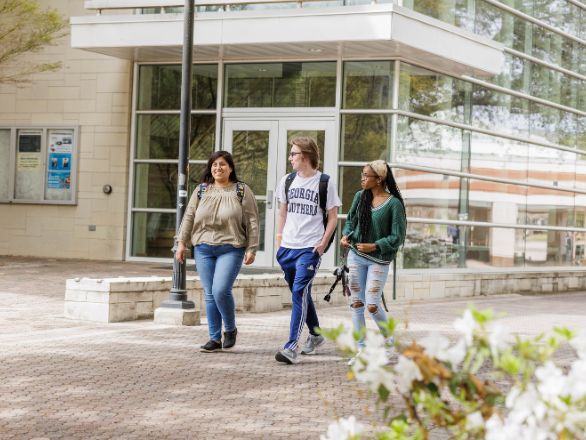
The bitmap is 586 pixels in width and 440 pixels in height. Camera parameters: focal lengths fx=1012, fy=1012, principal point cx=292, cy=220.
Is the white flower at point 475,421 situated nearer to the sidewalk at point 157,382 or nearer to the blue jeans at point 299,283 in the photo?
the sidewalk at point 157,382

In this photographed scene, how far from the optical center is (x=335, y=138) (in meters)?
17.6

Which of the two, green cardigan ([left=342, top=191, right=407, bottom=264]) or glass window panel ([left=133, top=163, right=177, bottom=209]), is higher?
glass window panel ([left=133, top=163, right=177, bottom=209])

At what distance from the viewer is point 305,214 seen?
8.30 metres

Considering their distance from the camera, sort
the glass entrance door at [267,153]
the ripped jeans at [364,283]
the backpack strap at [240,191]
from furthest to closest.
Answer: the glass entrance door at [267,153] < the backpack strap at [240,191] < the ripped jeans at [364,283]

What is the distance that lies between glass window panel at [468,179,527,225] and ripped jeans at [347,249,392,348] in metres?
10.9

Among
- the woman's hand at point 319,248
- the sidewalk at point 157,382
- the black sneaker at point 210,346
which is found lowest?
the sidewalk at point 157,382

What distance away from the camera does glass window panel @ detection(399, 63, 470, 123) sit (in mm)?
17500

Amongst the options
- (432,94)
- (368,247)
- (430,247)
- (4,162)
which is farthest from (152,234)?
(368,247)

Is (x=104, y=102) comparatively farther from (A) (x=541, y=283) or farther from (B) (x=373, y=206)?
(B) (x=373, y=206)

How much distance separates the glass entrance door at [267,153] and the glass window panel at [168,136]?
1.50ft

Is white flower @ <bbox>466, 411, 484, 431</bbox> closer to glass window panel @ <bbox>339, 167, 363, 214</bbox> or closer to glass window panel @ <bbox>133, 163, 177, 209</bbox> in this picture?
glass window panel @ <bbox>339, 167, 363, 214</bbox>

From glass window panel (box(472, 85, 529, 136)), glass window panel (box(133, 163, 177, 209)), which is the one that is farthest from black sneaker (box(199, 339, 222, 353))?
glass window panel (box(472, 85, 529, 136))

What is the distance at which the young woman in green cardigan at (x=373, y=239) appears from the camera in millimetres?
8305

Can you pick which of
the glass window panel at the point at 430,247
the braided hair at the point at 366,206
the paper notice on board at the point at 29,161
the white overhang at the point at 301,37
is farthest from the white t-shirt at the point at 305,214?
the paper notice on board at the point at 29,161
